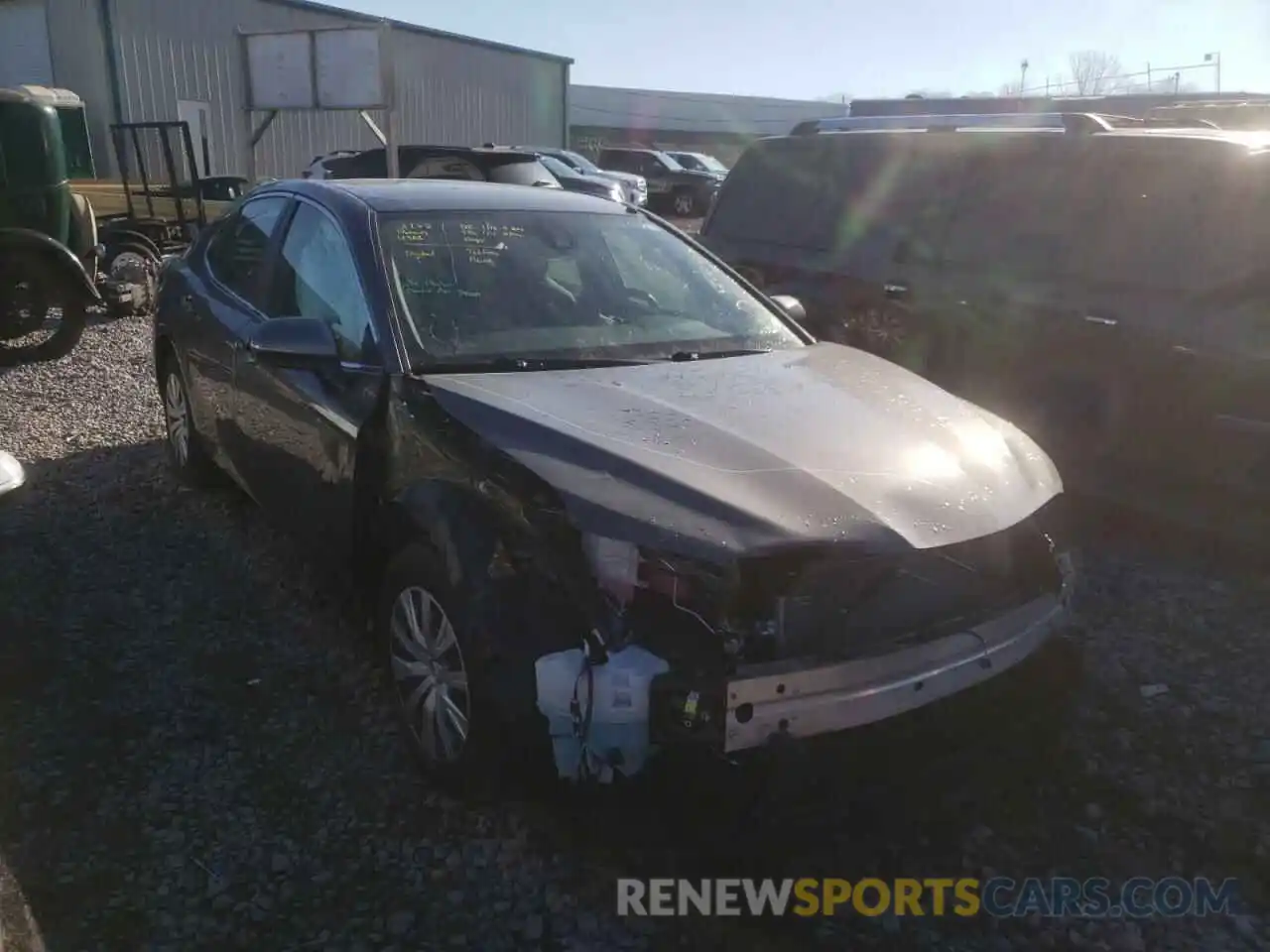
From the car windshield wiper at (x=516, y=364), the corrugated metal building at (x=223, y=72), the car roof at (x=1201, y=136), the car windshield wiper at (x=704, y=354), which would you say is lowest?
the car windshield wiper at (x=704, y=354)

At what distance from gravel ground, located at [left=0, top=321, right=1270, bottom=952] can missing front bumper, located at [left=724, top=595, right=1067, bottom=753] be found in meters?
0.15

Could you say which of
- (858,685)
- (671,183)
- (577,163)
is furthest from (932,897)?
(671,183)

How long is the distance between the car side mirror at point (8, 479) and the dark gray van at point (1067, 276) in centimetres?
448

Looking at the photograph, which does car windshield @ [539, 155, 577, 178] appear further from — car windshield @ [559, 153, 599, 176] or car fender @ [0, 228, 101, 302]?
car fender @ [0, 228, 101, 302]

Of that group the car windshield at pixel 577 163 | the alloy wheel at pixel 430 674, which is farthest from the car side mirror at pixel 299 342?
the car windshield at pixel 577 163

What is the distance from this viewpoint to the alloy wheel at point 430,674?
9.61 feet

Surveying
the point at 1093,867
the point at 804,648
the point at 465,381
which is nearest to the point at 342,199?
the point at 465,381

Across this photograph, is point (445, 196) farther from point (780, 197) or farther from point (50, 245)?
point (50, 245)

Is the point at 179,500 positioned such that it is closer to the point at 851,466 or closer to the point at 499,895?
the point at 499,895

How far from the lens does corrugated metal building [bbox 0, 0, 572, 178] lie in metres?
22.2

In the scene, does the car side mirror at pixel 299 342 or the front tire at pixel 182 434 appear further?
the front tire at pixel 182 434

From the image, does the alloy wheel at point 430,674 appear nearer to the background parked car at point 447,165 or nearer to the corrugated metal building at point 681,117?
the background parked car at point 447,165

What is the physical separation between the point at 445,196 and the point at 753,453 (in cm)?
190

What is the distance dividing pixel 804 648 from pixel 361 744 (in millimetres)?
1605
